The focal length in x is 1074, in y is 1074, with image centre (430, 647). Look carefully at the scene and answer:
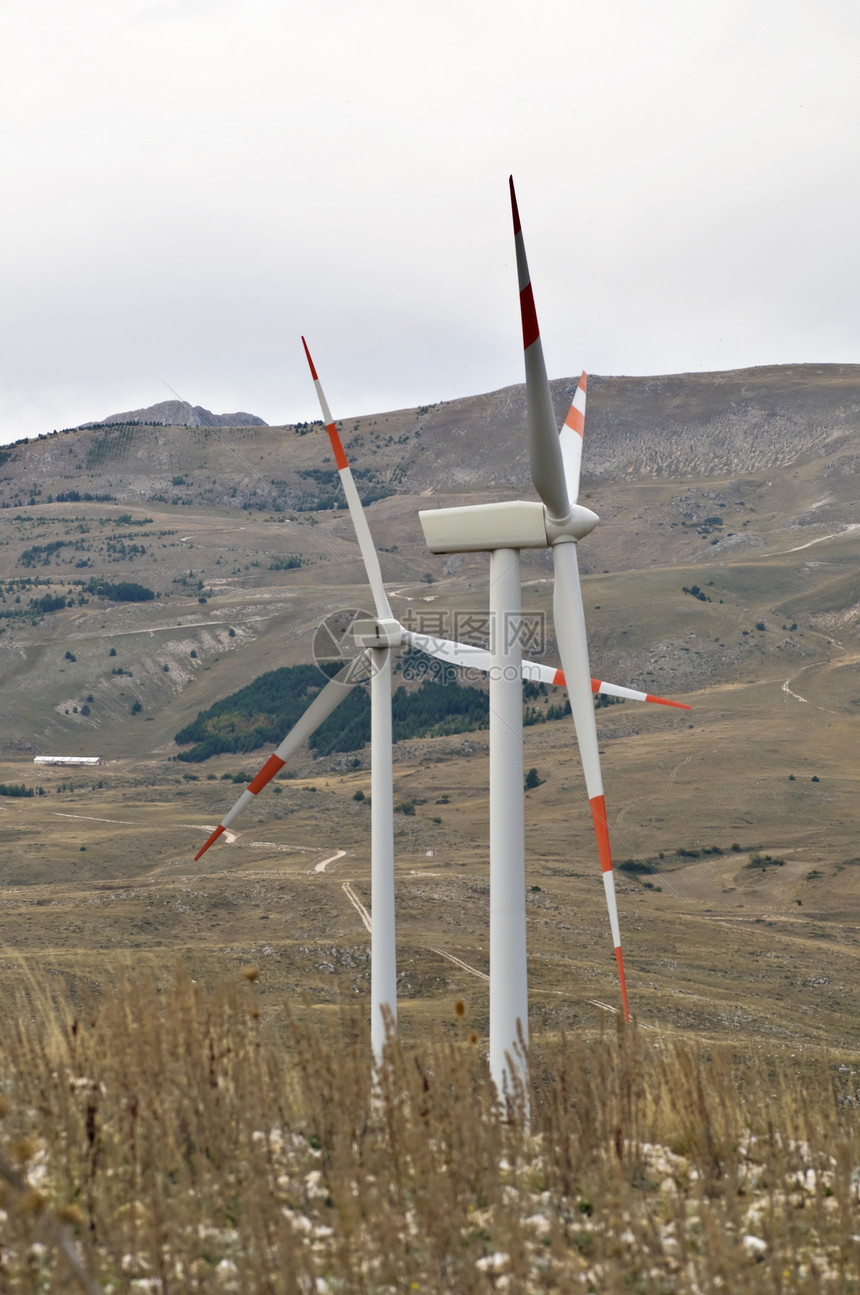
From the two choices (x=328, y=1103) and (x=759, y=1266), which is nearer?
(x=759, y=1266)

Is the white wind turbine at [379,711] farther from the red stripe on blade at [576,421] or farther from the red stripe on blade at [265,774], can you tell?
the red stripe on blade at [576,421]

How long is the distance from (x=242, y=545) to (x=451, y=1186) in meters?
179

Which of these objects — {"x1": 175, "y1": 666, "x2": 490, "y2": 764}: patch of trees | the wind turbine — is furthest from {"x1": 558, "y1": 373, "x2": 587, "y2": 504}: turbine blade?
{"x1": 175, "y1": 666, "x2": 490, "y2": 764}: patch of trees

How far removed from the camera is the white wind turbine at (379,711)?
13812 mm

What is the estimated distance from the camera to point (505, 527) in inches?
515

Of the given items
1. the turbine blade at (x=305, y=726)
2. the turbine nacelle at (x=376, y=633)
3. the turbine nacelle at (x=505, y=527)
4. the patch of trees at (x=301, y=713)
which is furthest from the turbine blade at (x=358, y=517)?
the patch of trees at (x=301, y=713)

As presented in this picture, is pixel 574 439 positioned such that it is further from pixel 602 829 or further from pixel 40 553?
pixel 40 553

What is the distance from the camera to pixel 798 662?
109 m

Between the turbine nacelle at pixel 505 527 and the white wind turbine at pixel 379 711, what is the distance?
0.88ft

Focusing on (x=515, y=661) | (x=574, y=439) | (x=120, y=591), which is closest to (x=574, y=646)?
(x=515, y=661)

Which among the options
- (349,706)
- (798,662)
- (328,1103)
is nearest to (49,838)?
(349,706)

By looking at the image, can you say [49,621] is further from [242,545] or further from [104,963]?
[104,963]

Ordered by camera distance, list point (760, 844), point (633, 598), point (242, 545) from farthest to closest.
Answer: point (242, 545), point (633, 598), point (760, 844)

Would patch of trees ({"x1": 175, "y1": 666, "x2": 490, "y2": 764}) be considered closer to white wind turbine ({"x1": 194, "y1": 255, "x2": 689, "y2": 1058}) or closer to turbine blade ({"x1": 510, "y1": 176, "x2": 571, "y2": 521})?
white wind turbine ({"x1": 194, "y1": 255, "x2": 689, "y2": 1058})
